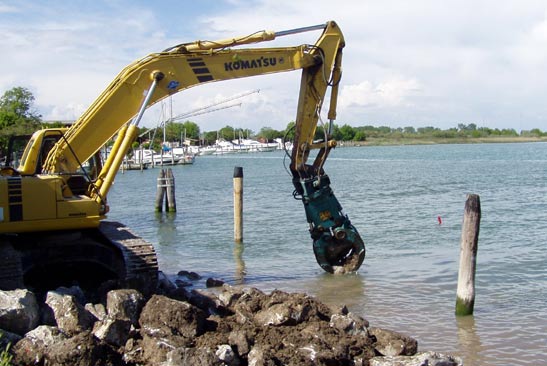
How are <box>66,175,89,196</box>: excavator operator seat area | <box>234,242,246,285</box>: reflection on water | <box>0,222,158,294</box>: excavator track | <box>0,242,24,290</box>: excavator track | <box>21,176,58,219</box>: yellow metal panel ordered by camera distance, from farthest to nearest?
<box>234,242,246,285</box>: reflection on water < <box>66,175,89,196</box>: excavator operator seat area < <box>0,222,158,294</box>: excavator track < <box>21,176,58,219</box>: yellow metal panel < <box>0,242,24,290</box>: excavator track

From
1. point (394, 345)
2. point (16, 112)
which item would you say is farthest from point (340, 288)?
A: point (16, 112)

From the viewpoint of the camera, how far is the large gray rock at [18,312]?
797cm

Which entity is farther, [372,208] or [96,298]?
[372,208]

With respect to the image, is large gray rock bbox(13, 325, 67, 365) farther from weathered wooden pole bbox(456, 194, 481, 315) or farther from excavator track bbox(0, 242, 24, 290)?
weathered wooden pole bbox(456, 194, 481, 315)

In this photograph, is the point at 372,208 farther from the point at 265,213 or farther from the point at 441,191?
the point at 441,191

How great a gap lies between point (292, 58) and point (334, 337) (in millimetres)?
6575

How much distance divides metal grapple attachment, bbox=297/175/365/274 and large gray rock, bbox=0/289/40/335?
20.9ft

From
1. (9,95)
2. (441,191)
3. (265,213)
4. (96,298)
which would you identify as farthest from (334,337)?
(9,95)

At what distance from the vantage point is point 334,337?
331 inches

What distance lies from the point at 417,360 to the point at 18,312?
4.48 m

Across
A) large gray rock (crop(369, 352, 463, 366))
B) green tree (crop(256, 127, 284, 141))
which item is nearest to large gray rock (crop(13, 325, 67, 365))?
large gray rock (crop(369, 352, 463, 366))

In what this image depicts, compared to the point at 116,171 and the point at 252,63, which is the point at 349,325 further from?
the point at 252,63

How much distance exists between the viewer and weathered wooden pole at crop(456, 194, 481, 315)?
10.9 meters

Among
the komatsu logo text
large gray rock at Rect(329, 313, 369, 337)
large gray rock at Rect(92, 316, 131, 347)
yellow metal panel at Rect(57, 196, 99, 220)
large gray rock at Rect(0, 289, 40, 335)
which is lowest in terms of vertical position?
large gray rock at Rect(329, 313, 369, 337)
